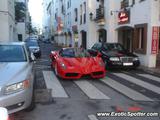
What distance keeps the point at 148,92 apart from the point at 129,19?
37.8 feet

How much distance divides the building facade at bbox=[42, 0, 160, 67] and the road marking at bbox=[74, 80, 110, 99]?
22.9ft

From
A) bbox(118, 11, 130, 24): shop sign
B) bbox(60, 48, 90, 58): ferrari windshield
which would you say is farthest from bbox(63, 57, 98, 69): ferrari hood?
bbox(118, 11, 130, 24): shop sign

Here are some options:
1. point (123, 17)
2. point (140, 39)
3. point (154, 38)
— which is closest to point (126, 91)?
point (154, 38)

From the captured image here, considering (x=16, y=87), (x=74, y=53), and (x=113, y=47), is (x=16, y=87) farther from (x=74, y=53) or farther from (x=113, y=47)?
(x=113, y=47)

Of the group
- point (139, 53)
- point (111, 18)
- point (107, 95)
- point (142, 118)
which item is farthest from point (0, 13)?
point (142, 118)

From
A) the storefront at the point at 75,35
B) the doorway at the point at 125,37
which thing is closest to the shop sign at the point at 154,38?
the doorway at the point at 125,37

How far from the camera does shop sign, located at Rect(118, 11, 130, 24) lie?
20.4 meters

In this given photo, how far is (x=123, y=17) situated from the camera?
69.8 ft

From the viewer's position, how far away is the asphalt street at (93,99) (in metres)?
6.47

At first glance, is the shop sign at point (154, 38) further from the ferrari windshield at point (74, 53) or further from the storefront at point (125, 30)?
the ferrari windshield at point (74, 53)

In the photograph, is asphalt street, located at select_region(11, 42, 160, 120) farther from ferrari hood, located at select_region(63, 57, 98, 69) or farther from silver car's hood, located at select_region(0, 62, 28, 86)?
silver car's hood, located at select_region(0, 62, 28, 86)

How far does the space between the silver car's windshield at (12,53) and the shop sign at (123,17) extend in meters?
13.4

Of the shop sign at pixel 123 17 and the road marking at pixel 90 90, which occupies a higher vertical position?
the shop sign at pixel 123 17

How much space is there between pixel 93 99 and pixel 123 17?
14.2 metres
